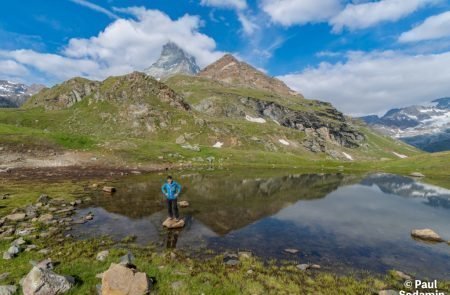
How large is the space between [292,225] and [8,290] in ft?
81.4

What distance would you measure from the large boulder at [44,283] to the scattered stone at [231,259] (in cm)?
931

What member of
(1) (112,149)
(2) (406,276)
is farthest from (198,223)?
(1) (112,149)

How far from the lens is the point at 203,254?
22.4 meters

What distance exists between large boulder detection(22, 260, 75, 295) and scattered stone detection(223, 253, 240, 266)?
9.31 metres

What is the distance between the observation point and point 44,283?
14.9 metres

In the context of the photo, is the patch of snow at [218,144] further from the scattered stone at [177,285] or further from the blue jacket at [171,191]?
the scattered stone at [177,285]

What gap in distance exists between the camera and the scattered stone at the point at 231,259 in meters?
20.6

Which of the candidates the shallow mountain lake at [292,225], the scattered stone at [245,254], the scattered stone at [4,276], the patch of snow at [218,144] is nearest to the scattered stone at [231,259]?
the scattered stone at [245,254]

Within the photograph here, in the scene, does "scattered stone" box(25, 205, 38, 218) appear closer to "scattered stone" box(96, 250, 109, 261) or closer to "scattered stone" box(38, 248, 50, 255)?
"scattered stone" box(38, 248, 50, 255)

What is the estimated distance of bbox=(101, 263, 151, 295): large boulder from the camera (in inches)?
594

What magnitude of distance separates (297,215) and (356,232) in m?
8.15

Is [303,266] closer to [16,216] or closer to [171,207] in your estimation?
[171,207]

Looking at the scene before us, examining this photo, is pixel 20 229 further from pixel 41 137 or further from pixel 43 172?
pixel 41 137

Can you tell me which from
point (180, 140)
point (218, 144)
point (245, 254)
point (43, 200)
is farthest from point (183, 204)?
point (218, 144)
